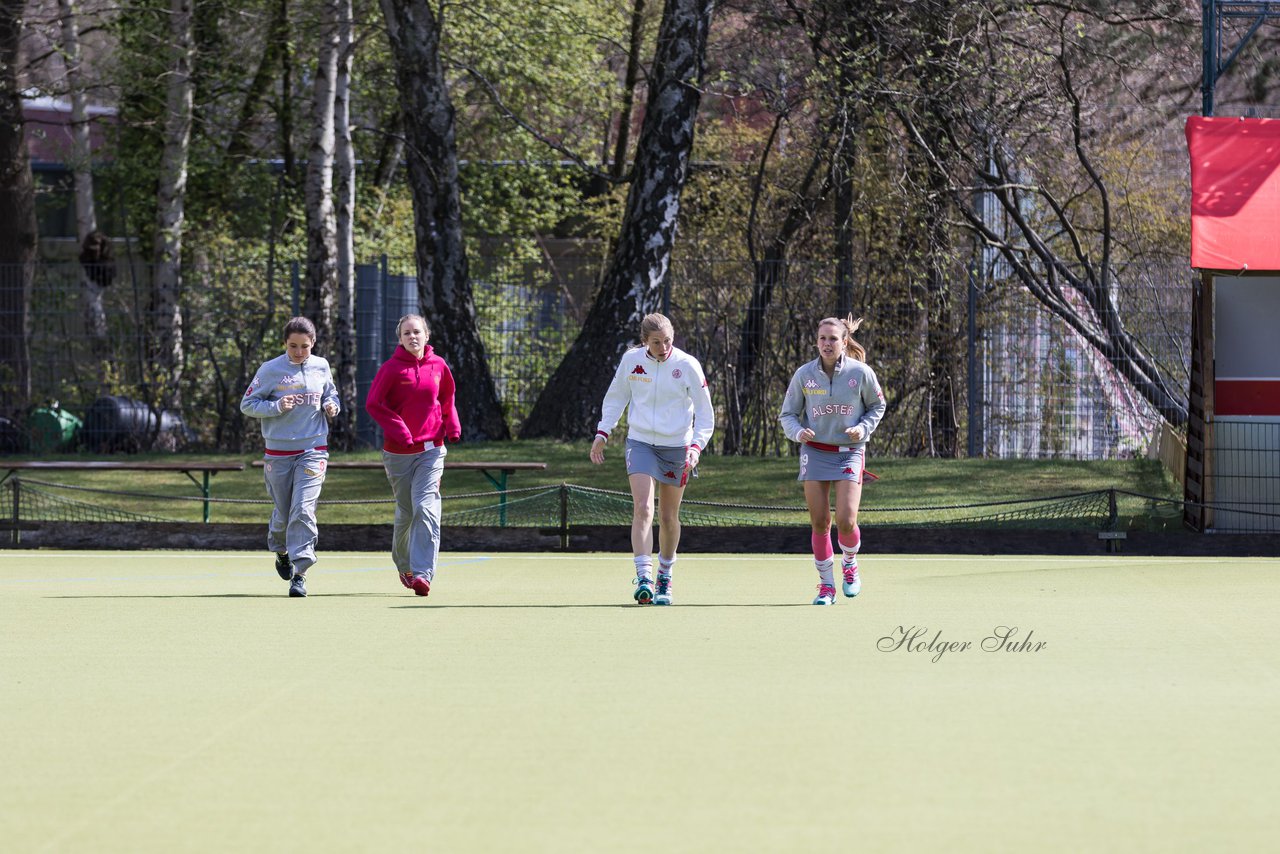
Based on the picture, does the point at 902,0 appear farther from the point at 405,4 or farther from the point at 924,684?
the point at 924,684

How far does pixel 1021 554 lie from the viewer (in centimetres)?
1472

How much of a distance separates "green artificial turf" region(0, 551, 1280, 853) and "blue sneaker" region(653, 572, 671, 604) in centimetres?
11

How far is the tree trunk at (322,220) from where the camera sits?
2264cm

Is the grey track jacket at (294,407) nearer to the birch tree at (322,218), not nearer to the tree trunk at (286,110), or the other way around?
the birch tree at (322,218)

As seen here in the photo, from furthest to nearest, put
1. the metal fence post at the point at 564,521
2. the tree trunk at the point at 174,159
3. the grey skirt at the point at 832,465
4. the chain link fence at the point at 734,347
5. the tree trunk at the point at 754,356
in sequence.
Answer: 1. the tree trunk at the point at 174,159
2. the tree trunk at the point at 754,356
3. the chain link fence at the point at 734,347
4. the metal fence post at the point at 564,521
5. the grey skirt at the point at 832,465

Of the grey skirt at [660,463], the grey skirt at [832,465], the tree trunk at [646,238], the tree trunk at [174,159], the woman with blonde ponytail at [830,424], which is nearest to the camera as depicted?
the woman with blonde ponytail at [830,424]

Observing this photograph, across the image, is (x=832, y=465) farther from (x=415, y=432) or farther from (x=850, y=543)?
(x=415, y=432)

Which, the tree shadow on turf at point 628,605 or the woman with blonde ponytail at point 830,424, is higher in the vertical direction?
the woman with blonde ponytail at point 830,424

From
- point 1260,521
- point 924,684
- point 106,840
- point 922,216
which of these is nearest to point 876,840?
point 106,840

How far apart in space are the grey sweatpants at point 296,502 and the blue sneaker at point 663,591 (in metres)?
2.20

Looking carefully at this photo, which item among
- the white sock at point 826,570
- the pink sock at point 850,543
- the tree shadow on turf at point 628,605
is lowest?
the tree shadow on turf at point 628,605

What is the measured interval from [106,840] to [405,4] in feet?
56.2

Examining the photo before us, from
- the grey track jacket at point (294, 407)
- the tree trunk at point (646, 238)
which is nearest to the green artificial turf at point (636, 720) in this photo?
the grey track jacket at point (294, 407)

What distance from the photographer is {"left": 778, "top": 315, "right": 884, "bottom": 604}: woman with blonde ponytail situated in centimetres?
1084
